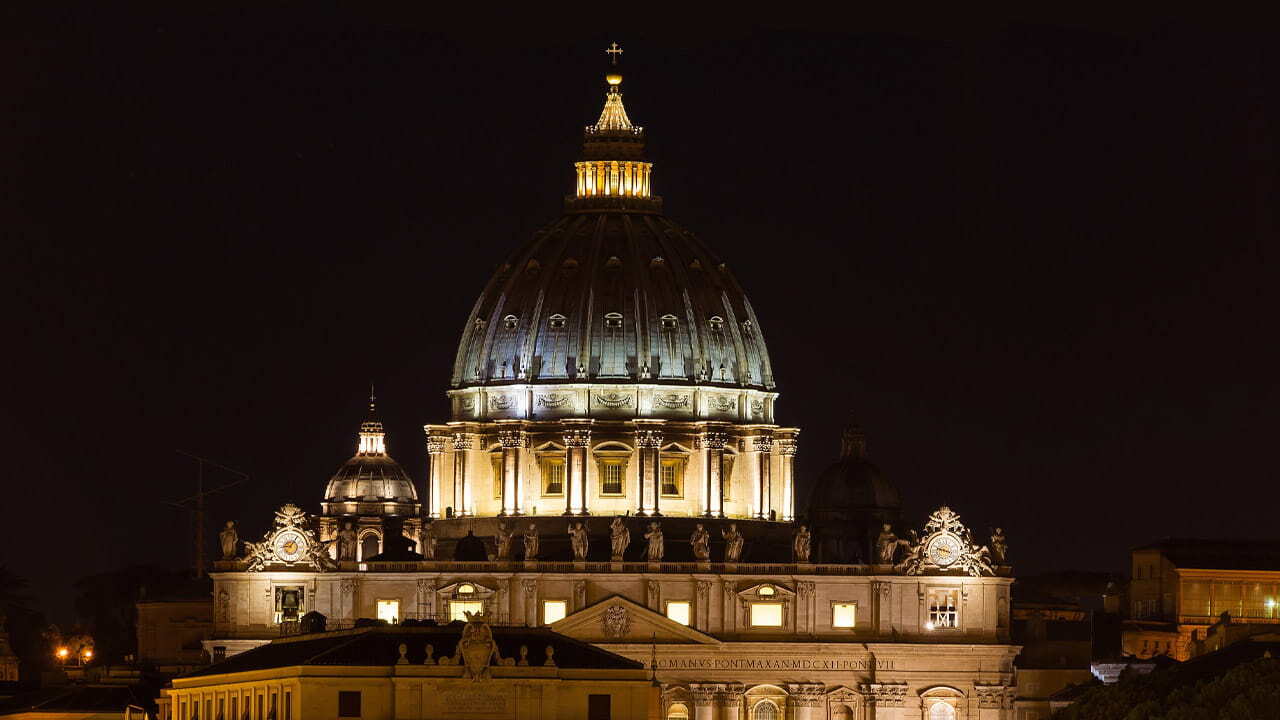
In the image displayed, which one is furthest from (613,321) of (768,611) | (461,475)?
(768,611)

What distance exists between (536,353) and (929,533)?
25.3 m

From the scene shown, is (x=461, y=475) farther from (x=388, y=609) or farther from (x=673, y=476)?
(x=388, y=609)

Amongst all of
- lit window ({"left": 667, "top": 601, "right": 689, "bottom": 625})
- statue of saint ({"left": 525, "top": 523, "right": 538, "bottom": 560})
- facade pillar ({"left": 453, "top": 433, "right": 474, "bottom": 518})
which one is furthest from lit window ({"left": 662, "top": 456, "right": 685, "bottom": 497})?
lit window ({"left": 667, "top": 601, "right": 689, "bottom": 625})

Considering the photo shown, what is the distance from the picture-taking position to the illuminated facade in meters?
177

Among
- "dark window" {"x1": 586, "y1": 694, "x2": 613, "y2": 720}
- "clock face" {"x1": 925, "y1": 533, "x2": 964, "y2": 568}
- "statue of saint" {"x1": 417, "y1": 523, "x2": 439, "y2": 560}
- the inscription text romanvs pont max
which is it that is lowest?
"dark window" {"x1": 586, "y1": 694, "x2": 613, "y2": 720}

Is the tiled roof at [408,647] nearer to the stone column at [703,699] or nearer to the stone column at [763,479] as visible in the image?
the stone column at [703,699]

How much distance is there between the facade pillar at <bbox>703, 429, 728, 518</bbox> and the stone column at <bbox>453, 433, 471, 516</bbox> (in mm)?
10044

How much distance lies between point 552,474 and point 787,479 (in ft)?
34.2

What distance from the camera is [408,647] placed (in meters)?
143

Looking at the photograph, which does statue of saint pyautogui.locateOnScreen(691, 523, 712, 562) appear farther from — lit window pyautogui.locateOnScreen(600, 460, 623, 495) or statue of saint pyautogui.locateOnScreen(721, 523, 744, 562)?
lit window pyautogui.locateOnScreen(600, 460, 623, 495)

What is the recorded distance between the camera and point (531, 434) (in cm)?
19550

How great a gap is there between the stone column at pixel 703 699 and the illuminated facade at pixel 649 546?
0.28ft

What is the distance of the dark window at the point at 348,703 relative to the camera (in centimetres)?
13888

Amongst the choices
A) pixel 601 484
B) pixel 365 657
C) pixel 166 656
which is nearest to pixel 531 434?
pixel 601 484
